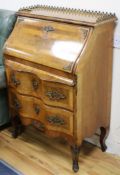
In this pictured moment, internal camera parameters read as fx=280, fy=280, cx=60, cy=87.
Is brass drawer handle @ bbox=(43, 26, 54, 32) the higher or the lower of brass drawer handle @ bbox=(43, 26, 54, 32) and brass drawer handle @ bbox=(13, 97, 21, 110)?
the higher

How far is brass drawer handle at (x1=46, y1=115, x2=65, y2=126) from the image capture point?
6.47ft

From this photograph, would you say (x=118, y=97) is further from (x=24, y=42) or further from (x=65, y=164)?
(x=24, y=42)

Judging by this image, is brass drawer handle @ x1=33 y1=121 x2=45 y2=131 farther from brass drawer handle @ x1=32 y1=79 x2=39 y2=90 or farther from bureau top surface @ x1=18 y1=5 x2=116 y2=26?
bureau top surface @ x1=18 y1=5 x2=116 y2=26

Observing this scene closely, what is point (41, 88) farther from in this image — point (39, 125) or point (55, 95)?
point (39, 125)

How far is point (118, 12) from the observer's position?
194 centimetres

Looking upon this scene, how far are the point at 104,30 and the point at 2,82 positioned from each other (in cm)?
90

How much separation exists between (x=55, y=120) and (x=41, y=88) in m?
0.25

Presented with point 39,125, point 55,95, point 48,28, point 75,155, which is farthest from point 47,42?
point 75,155

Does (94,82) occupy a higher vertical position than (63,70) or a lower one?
lower

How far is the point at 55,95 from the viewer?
1.91 metres

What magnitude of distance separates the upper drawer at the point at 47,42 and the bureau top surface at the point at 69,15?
0.04 metres

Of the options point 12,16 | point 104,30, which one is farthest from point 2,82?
point 104,30

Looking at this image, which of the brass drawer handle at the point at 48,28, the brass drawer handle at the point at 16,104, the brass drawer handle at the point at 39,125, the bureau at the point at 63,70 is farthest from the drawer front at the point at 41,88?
the brass drawer handle at the point at 48,28

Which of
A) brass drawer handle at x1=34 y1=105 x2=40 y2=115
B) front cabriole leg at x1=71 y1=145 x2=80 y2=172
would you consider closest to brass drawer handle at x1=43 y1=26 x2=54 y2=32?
brass drawer handle at x1=34 y1=105 x2=40 y2=115
